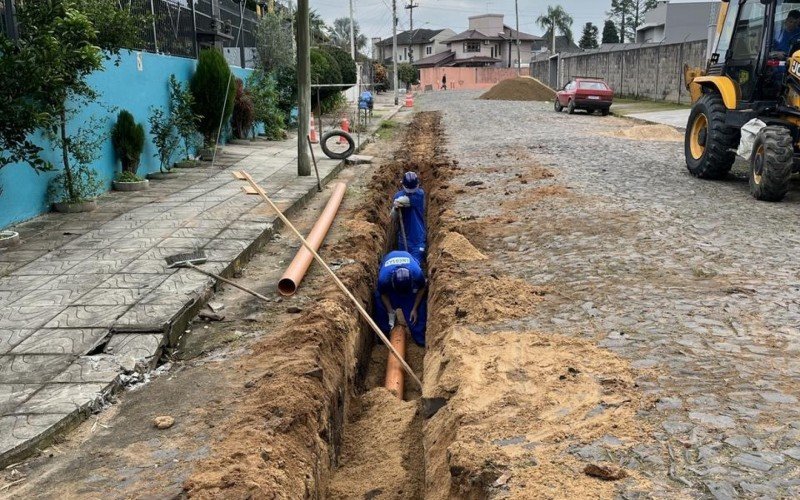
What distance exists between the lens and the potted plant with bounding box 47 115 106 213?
9141 mm

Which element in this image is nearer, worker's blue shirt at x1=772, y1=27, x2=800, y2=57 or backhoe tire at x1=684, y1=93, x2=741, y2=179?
worker's blue shirt at x1=772, y1=27, x2=800, y2=57

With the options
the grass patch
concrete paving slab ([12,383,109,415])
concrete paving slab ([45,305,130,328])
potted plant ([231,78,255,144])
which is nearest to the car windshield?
the grass patch

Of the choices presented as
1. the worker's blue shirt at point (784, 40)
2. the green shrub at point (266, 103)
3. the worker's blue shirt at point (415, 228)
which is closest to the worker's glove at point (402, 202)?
the worker's blue shirt at point (415, 228)

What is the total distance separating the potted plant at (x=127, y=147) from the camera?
1099 centimetres

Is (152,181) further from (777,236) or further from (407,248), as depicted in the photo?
(777,236)

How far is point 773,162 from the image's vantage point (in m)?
9.27

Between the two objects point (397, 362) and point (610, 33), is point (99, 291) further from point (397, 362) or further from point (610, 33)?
point (610, 33)

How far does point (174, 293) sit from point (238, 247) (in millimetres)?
1637

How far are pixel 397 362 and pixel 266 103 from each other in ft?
42.3

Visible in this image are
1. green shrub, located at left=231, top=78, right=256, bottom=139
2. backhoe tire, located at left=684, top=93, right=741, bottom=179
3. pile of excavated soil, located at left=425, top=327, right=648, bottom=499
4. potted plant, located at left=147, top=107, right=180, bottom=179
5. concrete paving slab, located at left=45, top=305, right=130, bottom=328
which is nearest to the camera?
pile of excavated soil, located at left=425, top=327, right=648, bottom=499

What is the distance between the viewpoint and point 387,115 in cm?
3122

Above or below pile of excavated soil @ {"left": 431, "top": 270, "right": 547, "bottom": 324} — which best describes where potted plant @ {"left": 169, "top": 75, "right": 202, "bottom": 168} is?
above

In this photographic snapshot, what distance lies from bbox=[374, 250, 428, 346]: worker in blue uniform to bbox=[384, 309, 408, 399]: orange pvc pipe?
10 cm

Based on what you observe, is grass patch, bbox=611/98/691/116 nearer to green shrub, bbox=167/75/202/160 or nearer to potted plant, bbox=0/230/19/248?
green shrub, bbox=167/75/202/160
